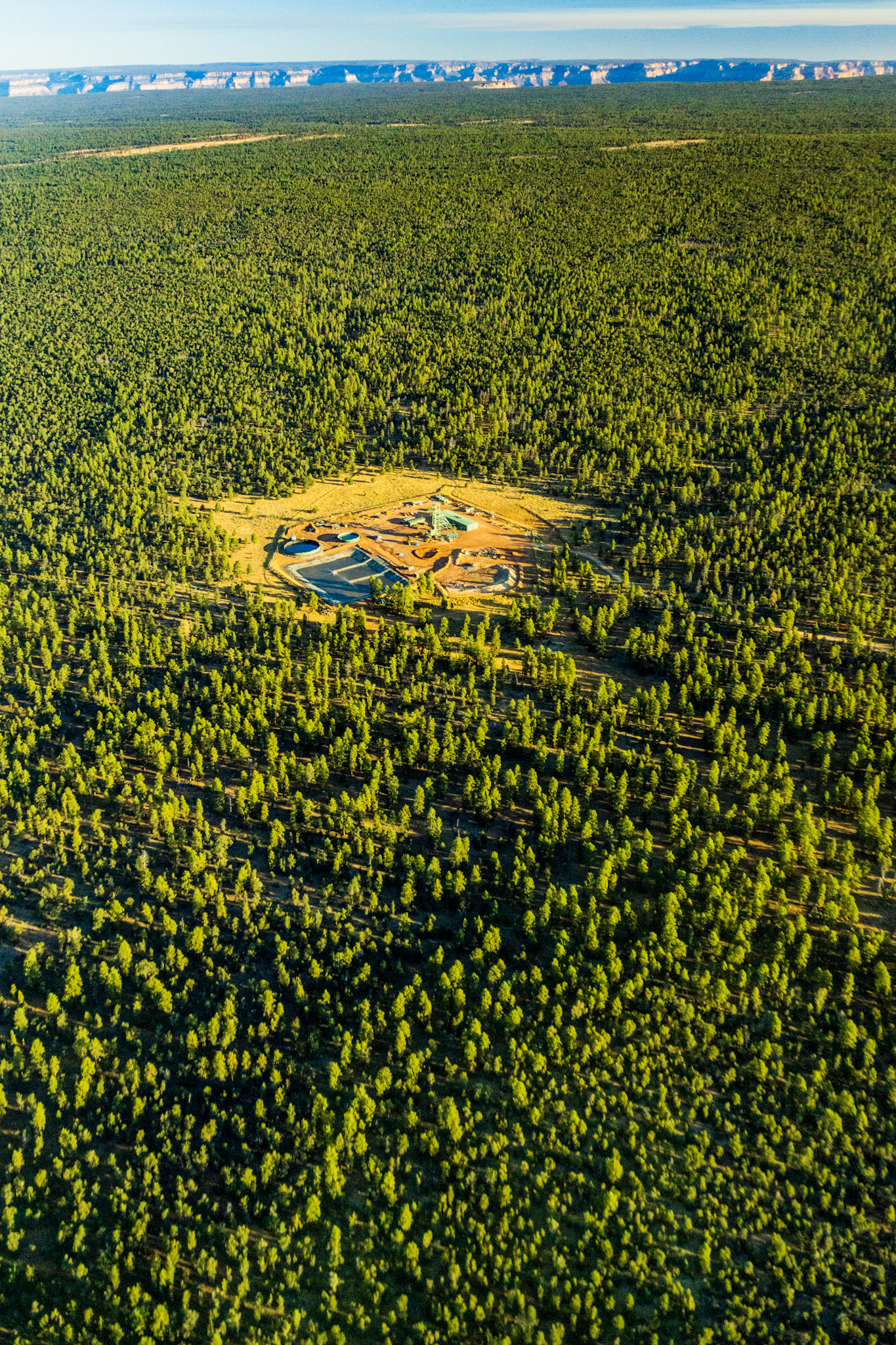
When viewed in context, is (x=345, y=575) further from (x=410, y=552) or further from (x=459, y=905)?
(x=459, y=905)

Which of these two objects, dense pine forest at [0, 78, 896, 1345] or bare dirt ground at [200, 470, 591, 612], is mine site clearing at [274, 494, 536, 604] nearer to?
bare dirt ground at [200, 470, 591, 612]

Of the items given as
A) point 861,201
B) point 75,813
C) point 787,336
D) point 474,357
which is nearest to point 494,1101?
point 75,813

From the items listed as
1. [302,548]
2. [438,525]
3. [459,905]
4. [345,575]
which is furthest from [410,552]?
[459,905]

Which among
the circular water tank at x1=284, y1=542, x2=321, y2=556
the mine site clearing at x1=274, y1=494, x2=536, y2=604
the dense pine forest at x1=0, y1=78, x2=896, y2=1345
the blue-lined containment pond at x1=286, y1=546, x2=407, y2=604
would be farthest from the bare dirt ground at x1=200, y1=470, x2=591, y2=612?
the blue-lined containment pond at x1=286, y1=546, x2=407, y2=604

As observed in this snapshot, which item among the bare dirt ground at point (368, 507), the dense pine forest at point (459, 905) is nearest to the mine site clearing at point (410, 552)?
the bare dirt ground at point (368, 507)

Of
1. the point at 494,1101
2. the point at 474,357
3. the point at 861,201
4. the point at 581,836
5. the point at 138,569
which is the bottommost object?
the point at 494,1101

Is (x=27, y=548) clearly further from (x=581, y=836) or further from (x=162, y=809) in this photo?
(x=581, y=836)

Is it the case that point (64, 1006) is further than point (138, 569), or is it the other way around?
point (138, 569)
